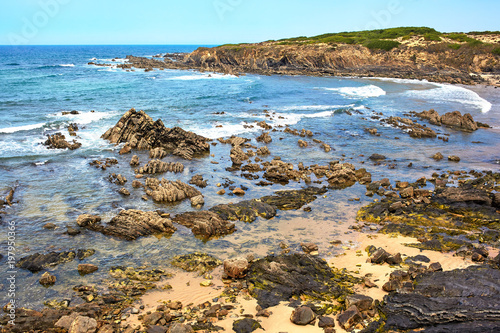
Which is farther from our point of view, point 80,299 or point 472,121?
point 472,121

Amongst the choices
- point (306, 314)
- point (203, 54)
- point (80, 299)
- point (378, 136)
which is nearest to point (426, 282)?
point (306, 314)

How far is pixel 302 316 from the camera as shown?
34.0ft

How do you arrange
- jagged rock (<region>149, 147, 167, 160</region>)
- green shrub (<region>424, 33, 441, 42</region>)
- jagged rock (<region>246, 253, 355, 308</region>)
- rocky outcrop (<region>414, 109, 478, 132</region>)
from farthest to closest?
1. green shrub (<region>424, 33, 441, 42</region>)
2. rocky outcrop (<region>414, 109, 478, 132</region>)
3. jagged rock (<region>149, 147, 167, 160</region>)
4. jagged rock (<region>246, 253, 355, 308</region>)

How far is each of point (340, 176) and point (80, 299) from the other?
56.2 ft

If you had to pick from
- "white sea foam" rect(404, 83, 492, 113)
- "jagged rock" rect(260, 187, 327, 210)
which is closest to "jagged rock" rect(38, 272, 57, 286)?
"jagged rock" rect(260, 187, 327, 210)

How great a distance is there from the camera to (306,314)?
10414mm

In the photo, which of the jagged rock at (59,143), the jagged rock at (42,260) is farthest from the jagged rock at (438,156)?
the jagged rock at (59,143)

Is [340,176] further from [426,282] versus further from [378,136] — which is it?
[378,136]

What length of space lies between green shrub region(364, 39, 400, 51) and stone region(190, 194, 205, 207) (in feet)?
329

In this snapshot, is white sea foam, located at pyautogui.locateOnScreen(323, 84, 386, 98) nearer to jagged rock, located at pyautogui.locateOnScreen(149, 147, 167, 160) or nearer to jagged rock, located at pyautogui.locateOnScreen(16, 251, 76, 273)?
jagged rock, located at pyautogui.locateOnScreen(149, 147, 167, 160)

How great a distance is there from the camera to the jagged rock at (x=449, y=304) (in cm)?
915

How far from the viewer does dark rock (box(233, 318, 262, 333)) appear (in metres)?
10.2

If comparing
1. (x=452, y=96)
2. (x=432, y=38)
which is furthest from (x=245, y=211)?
(x=432, y=38)

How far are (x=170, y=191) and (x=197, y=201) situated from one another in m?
1.94
